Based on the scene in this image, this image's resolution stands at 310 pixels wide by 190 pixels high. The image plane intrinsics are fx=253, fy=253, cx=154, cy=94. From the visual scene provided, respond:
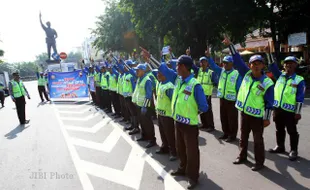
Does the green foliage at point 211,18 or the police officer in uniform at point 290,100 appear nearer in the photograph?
the police officer in uniform at point 290,100

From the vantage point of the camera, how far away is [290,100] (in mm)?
4645

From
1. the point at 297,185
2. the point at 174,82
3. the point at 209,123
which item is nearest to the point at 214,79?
the point at 209,123

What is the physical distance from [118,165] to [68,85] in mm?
11686

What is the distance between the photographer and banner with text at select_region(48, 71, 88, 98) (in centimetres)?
1540

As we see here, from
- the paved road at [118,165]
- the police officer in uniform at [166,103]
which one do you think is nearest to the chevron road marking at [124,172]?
the paved road at [118,165]

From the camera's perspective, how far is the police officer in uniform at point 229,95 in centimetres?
584

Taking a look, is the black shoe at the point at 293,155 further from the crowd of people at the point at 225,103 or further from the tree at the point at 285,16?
the tree at the point at 285,16

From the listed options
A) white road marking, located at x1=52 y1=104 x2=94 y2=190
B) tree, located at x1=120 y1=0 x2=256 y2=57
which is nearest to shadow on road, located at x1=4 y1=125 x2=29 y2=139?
white road marking, located at x1=52 y1=104 x2=94 y2=190

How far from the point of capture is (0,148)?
7.09 m

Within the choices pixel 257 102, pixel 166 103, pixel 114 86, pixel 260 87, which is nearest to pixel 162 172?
pixel 166 103

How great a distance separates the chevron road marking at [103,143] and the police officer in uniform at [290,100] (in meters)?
3.82

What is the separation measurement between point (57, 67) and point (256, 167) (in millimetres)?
20421

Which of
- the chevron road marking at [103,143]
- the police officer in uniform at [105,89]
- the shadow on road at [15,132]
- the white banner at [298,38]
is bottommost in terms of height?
the shadow on road at [15,132]

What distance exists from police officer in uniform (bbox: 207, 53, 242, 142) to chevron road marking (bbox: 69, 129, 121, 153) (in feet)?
9.42
